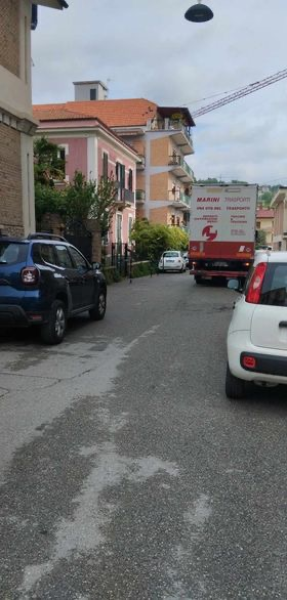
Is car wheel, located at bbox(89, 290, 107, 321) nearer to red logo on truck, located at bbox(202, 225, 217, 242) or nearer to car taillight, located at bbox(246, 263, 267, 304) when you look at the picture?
car taillight, located at bbox(246, 263, 267, 304)

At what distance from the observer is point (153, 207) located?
4900 centimetres

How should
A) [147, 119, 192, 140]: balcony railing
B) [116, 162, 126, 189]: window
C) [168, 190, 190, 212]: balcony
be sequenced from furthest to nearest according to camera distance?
[168, 190, 190, 212]: balcony → [147, 119, 192, 140]: balcony railing → [116, 162, 126, 189]: window

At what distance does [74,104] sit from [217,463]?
46.6 metres

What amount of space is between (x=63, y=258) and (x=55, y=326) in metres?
1.51

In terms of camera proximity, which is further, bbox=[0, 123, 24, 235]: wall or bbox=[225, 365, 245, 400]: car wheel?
bbox=[0, 123, 24, 235]: wall

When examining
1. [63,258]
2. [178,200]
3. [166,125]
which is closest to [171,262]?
[178,200]

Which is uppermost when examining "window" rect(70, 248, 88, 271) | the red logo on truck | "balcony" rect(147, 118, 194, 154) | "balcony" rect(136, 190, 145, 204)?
"balcony" rect(147, 118, 194, 154)

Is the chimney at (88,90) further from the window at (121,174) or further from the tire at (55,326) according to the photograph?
the tire at (55,326)

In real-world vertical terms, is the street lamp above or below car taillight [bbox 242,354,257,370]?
above

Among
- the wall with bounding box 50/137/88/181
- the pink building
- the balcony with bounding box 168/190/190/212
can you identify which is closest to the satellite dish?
the pink building

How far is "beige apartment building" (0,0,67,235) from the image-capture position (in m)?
13.7

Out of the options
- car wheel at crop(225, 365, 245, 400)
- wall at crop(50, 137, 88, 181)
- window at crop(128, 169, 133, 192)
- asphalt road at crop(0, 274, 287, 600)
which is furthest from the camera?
window at crop(128, 169, 133, 192)

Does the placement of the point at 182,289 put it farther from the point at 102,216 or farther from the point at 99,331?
the point at 99,331

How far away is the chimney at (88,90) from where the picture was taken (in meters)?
51.0
